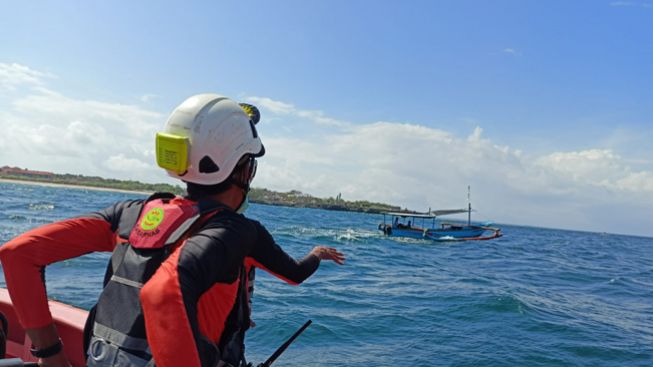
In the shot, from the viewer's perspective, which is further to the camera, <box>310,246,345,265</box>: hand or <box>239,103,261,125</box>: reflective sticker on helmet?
<box>310,246,345,265</box>: hand

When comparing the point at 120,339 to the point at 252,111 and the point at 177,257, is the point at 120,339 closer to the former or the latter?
the point at 177,257

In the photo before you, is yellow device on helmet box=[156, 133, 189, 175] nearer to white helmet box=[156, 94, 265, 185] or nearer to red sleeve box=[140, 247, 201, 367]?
white helmet box=[156, 94, 265, 185]

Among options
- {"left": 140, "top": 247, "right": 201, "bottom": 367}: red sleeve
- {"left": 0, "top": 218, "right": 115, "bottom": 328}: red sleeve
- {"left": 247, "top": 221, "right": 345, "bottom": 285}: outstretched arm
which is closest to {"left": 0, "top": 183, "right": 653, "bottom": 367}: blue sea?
{"left": 247, "top": 221, "right": 345, "bottom": 285}: outstretched arm

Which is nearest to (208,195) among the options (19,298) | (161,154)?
(161,154)

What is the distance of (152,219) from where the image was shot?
1786 mm

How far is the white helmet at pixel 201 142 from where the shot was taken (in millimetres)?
1896

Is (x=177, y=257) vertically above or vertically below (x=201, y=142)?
below

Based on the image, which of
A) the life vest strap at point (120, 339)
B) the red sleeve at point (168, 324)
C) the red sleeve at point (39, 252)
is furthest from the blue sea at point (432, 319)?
the red sleeve at point (168, 324)

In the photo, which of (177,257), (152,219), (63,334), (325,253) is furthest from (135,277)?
(63,334)

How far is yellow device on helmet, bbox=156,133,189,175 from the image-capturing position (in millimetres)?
1882

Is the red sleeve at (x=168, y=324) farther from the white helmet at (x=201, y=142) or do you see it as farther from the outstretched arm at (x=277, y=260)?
the white helmet at (x=201, y=142)

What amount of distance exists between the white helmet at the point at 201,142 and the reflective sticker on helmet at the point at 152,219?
19cm

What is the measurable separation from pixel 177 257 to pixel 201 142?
1.93ft

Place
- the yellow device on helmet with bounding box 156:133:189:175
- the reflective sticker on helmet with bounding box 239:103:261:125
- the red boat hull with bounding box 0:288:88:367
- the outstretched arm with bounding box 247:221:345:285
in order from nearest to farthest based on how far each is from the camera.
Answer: the yellow device on helmet with bounding box 156:133:189:175, the outstretched arm with bounding box 247:221:345:285, the reflective sticker on helmet with bounding box 239:103:261:125, the red boat hull with bounding box 0:288:88:367
